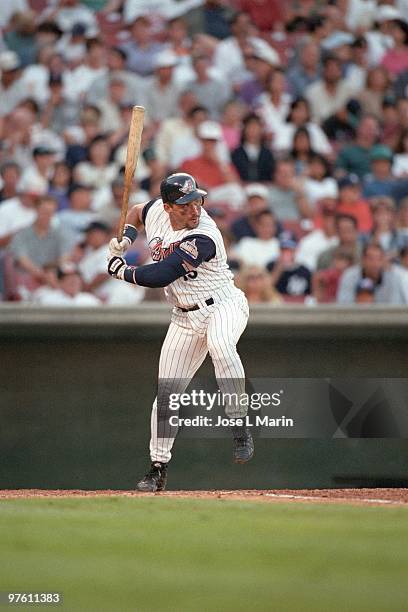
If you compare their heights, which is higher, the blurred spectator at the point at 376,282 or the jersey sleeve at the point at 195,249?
the blurred spectator at the point at 376,282

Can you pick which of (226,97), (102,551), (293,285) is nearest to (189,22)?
(226,97)

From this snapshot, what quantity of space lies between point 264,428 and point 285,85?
18.1ft

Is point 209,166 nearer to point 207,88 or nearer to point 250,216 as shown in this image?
point 250,216

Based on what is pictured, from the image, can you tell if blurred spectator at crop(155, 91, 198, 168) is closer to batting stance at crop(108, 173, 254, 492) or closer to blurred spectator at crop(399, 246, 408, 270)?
blurred spectator at crop(399, 246, 408, 270)

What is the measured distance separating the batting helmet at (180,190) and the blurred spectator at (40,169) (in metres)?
4.31

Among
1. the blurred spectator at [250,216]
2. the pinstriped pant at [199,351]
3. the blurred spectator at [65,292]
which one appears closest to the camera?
the pinstriped pant at [199,351]

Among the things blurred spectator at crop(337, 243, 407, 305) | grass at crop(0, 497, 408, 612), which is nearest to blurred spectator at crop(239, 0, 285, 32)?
blurred spectator at crop(337, 243, 407, 305)

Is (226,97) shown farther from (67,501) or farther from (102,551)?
(102,551)

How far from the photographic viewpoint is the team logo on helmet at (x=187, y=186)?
7003mm

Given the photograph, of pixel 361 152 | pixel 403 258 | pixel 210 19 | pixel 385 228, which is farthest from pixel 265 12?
pixel 403 258

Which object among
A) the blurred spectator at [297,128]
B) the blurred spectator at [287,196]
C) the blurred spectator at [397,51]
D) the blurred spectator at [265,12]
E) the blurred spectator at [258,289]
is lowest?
the blurred spectator at [258,289]

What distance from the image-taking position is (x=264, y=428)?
308 inches

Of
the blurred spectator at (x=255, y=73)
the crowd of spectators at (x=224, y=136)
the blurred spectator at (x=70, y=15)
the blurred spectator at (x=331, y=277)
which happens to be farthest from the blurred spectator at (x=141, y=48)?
the blurred spectator at (x=331, y=277)

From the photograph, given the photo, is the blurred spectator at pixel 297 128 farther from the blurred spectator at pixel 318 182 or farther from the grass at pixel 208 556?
the grass at pixel 208 556
